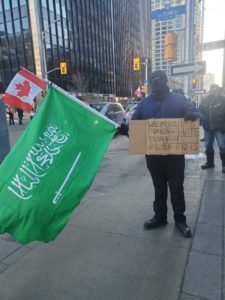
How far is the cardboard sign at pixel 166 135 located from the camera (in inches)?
120

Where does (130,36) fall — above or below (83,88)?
above

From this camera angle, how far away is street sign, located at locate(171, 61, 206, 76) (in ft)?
26.3

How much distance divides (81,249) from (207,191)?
2.57 m

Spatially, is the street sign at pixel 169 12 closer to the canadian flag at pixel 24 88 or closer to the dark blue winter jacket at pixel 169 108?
the canadian flag at pixel 24 88

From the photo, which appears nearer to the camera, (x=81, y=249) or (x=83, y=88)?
Answer: (x=81, y=249)

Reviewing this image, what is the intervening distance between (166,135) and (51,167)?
136 centimetres

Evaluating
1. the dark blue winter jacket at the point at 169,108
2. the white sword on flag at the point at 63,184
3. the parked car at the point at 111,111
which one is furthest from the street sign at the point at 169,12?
the white sword on flag at the point at 63,184

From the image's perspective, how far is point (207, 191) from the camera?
15.6ft

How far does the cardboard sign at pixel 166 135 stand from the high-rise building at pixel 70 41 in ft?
85.8

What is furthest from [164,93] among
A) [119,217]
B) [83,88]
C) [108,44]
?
[108,44]

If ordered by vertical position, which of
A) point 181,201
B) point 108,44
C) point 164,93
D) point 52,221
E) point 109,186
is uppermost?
point 108,44

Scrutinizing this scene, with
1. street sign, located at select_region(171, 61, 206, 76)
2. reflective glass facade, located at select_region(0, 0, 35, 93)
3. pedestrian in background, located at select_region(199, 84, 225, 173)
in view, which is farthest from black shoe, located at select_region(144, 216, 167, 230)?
reflective glass facade, located at select_region(0, 0, 35, 93)

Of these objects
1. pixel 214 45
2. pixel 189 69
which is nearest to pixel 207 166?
pixel 189 69

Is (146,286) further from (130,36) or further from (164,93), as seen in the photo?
(130,36)
